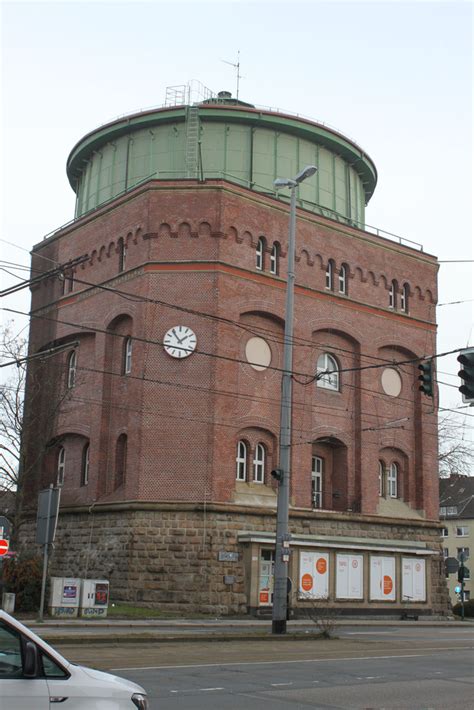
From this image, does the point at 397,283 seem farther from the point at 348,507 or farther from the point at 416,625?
the point at 416,625

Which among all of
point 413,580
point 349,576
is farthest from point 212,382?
point 413,580

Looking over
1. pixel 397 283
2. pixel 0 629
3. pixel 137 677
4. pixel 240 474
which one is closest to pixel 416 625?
pixel 240 474

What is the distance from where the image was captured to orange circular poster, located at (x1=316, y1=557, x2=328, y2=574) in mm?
35094

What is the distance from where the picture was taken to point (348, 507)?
37.9m

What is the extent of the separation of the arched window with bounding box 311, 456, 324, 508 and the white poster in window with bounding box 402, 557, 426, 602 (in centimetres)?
457

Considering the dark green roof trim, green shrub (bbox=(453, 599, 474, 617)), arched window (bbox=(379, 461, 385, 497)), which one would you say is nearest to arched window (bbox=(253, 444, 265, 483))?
arched window (bbox=(379, 461, 385, 497))

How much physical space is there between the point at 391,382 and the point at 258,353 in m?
8.04

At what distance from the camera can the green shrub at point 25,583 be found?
27.4m

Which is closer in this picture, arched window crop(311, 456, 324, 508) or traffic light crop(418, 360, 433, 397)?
traffic light crop(418, 360, 433, 397)

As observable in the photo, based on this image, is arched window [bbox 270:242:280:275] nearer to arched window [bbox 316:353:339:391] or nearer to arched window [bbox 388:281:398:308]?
arched window [bbox 316:353:339:391]

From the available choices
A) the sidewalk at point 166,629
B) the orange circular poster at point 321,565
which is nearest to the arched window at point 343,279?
the orange circular poster at point 321,565

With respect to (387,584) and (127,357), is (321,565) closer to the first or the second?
(387,584)

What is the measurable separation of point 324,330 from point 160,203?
8.92 metres

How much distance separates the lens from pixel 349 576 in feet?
119
